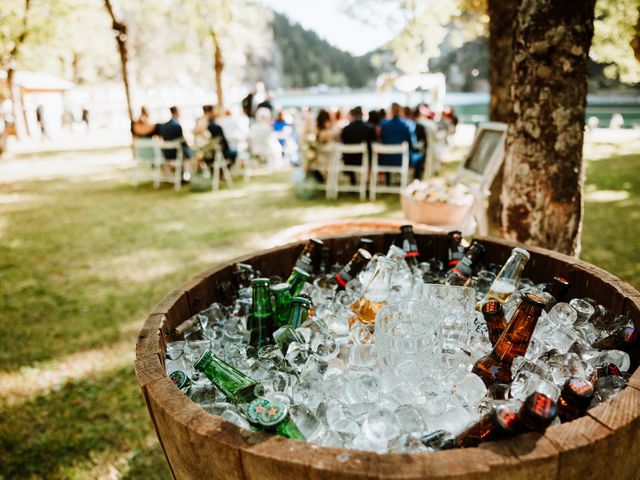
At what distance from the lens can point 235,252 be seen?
17.2 ft

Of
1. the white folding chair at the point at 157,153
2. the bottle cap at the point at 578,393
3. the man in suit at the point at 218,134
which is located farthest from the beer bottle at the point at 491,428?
the white folding chair at the point at 157,153

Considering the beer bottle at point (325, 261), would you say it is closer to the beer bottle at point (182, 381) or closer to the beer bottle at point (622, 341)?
the beer bottle at point (182, 381)

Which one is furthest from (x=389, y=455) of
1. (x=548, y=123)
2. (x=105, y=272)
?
(x=105, y=272)

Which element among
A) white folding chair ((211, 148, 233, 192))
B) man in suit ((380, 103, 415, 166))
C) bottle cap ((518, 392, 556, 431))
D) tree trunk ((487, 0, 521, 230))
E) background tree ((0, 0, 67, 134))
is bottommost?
white folding chair ((211, 148, 233, 192))

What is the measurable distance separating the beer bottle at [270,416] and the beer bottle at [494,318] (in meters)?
0.74

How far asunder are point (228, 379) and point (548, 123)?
2.39m

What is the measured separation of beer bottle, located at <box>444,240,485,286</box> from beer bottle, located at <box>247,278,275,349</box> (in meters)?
0.82

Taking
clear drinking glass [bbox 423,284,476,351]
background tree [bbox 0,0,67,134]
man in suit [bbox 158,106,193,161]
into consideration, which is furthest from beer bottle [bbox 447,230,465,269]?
background tree [bbox 0,0,67,134]

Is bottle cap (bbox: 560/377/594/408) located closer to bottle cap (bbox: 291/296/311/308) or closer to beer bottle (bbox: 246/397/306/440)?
beer bottle (bbox: 246/397/306/440)

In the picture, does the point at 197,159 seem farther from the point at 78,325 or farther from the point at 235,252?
the point at 78,325

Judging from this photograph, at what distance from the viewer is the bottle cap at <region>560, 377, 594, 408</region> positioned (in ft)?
3.20

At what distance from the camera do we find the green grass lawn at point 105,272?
8.34 ft

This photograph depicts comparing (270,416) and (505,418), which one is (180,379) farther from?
(505,418)

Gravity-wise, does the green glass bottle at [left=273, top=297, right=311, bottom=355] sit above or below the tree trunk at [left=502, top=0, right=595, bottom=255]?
below
